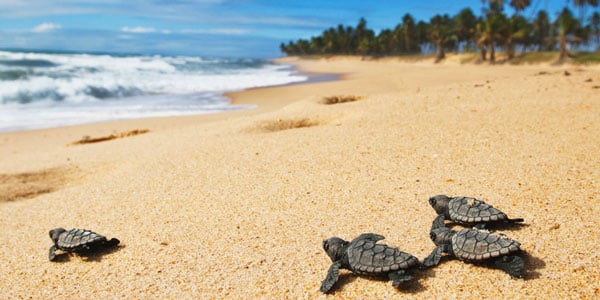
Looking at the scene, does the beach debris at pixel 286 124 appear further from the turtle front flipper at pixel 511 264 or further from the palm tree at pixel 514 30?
the palm tree at pixel 514 30

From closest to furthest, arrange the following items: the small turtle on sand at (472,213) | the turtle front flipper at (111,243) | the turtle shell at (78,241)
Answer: the small turtle on sand at (472,213) → the turtle shell at (78,241) → the turtle front flipper at (111,243)

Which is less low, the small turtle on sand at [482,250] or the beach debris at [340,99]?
the beach debris at [340,99]

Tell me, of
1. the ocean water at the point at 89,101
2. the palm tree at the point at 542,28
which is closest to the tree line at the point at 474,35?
the palm tree at the point at 542,28

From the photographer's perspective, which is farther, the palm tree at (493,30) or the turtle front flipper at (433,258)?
the palm tree at (493,30)

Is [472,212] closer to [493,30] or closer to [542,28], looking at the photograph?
[493,30]

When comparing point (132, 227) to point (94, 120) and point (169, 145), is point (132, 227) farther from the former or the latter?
point (94, 120)

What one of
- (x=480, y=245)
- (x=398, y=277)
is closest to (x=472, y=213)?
(x=480, y=245)
